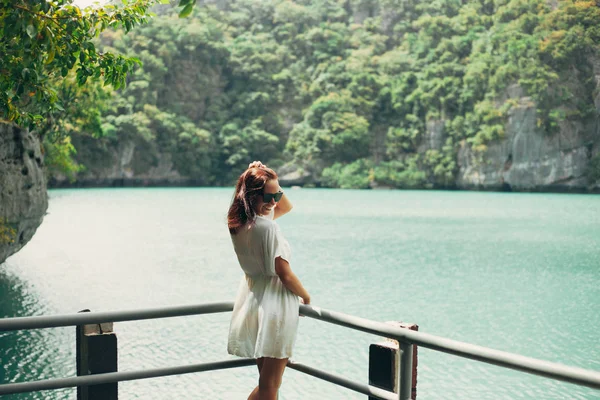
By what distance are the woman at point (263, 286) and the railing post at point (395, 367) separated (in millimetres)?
323

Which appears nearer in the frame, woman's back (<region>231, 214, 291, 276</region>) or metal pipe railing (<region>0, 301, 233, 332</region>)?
metal pipe railing (<region>0, 301, 233, 332</region>)

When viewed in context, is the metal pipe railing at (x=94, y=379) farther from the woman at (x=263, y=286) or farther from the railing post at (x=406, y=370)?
the railing post at (x=406, y=370)

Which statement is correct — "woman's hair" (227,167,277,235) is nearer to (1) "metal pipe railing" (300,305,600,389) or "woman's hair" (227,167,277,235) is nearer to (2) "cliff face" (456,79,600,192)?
(1) "metal pipe railing" (300,305,600,389)

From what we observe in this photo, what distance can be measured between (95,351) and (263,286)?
66 cm

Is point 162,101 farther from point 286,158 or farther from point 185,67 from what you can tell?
point 286,158

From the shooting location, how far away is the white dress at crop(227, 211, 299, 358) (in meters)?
2.54

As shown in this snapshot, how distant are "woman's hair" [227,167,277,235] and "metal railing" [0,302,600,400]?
345 mm

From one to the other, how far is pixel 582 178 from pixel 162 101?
33297 mm

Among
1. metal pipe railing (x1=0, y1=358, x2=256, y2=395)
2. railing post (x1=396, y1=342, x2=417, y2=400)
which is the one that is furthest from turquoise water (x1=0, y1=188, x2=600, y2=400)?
railing post (x1=396, y1=342, x2=417, y2=400)

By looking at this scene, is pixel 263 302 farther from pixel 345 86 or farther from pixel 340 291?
pixel 345 86

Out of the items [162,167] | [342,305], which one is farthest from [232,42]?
[342,305]

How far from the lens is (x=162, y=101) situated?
189 ft

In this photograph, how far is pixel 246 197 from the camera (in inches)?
102

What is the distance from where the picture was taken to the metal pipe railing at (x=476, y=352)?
5.80ft
